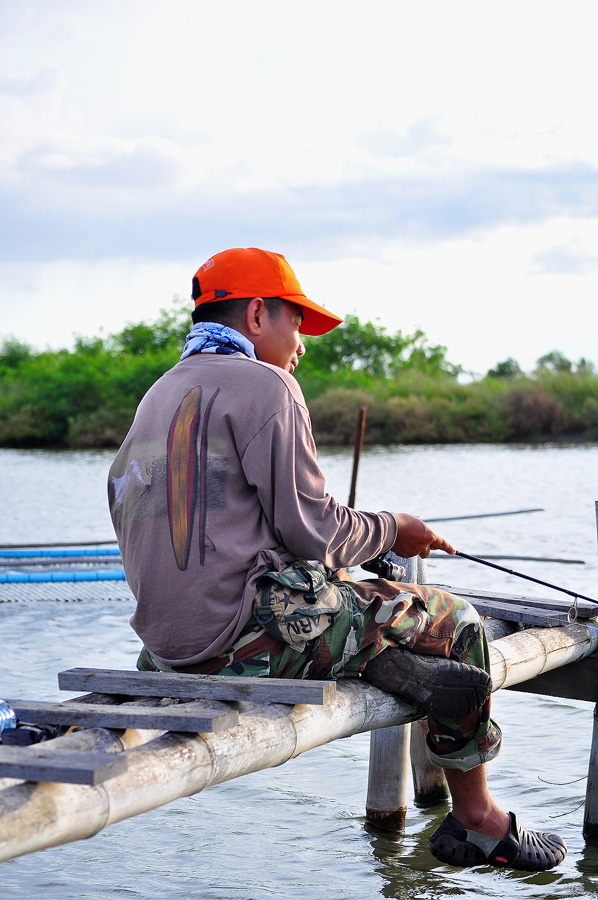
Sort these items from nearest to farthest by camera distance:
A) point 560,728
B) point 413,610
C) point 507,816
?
point 413,610 → point 507,816 → point 560,728

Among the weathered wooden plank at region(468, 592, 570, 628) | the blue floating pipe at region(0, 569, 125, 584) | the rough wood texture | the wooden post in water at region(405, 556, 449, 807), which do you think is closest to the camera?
the rough wood texture

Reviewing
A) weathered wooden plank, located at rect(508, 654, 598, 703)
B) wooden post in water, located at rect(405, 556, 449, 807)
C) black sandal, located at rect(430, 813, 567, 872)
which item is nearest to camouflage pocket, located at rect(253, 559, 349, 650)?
black sandal, located at rect(430, 813, 567, 872)

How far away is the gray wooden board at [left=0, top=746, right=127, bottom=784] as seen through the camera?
179cm

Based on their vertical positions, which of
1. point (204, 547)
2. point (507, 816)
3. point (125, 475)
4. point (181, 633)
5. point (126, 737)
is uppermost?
point (125, 475)

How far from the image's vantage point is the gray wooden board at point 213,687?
2383 millimetres

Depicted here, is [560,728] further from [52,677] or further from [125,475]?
[125,475]

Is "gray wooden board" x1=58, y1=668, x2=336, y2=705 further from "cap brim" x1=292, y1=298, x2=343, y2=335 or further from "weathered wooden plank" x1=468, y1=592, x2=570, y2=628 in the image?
"weathered wooden plank" x1=468, y1=592, x2=570, y2=628

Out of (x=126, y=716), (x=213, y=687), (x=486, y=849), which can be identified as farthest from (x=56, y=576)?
(x=126, y=716)

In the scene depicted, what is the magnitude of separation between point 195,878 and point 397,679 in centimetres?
142

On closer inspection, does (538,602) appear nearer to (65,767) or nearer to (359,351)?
(65,767)

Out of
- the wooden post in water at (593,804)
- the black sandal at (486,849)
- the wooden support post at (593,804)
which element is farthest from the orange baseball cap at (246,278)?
→ the wooden support post at (593,804)

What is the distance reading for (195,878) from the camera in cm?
363

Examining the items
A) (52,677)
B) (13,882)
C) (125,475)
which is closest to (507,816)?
(125,475)

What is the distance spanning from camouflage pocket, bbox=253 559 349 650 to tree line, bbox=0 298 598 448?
3566 centimetres
